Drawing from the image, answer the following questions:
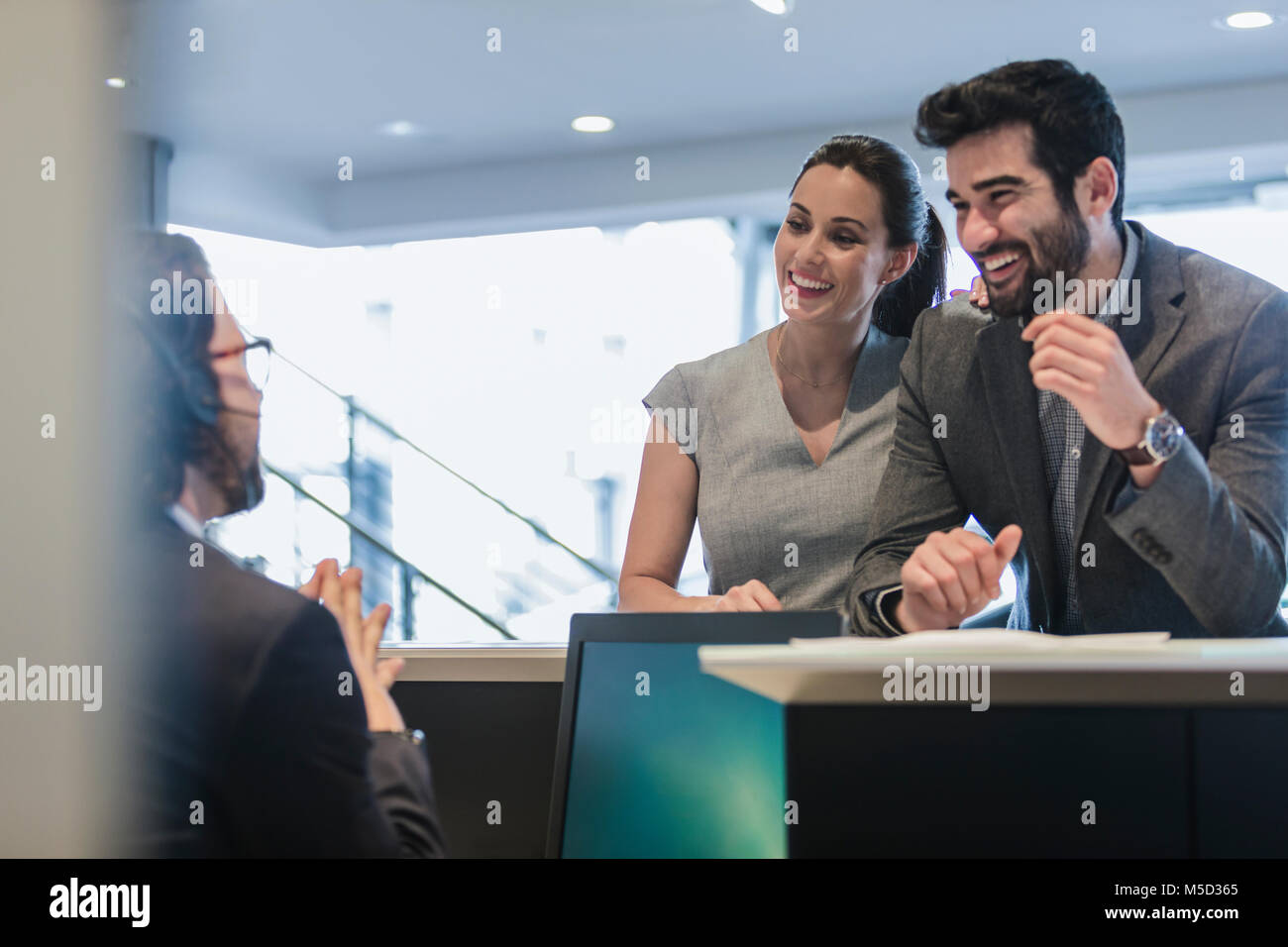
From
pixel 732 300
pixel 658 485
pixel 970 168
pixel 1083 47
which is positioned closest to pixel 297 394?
pixel 732 300

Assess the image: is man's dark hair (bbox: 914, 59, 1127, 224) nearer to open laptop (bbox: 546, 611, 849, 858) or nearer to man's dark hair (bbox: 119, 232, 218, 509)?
open laptop (bbox: 546, 611, 849, 858)

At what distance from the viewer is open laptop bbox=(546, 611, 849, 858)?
1.24 metres

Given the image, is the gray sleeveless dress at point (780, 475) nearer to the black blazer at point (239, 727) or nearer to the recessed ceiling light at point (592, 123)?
the black blazer at point (239, 727)

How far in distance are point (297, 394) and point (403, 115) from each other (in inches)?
61.5

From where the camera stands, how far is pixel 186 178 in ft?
→ 19.4

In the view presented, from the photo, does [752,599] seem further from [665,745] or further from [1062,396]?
[1062,396]

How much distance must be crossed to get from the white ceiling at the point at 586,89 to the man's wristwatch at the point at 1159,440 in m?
3.77

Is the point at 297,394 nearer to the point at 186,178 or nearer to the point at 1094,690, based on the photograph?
the point at 186,178

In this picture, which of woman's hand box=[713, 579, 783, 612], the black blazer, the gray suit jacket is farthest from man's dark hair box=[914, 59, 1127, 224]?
the black blazer

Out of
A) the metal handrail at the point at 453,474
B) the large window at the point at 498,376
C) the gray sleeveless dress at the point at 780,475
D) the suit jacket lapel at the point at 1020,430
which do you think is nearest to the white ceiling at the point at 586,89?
the large window at the point at 498,376

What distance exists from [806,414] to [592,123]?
15.1 ft

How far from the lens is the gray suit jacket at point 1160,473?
132 cm

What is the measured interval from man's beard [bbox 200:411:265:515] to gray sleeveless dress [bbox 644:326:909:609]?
3.27 feet
